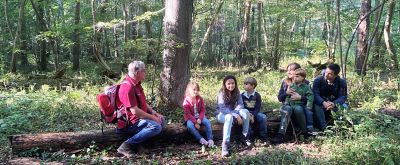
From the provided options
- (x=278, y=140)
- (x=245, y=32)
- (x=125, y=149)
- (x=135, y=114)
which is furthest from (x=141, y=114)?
(x=245, y=32)

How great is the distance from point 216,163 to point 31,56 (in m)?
25.3

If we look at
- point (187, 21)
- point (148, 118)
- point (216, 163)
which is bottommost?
point (216, 163)

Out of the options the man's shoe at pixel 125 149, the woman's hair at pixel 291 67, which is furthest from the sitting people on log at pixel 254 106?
the man's shoe at pixel 125 149

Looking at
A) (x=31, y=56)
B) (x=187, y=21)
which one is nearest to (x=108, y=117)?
(x=187, y=21)

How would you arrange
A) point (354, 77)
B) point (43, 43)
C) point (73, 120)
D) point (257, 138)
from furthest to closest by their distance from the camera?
point (43, 43)
point (354, 77)
point (73, 120)
point (257, 138)

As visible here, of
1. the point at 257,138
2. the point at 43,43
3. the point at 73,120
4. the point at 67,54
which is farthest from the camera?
the point at 67,54

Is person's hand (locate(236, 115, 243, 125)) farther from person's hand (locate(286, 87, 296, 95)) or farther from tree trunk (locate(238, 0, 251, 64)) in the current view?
tree trunk (locate(238, 0, 251, 64))

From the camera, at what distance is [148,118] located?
5895 millimetres

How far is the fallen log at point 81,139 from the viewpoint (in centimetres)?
566

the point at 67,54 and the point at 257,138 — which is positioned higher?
the point at 67,54

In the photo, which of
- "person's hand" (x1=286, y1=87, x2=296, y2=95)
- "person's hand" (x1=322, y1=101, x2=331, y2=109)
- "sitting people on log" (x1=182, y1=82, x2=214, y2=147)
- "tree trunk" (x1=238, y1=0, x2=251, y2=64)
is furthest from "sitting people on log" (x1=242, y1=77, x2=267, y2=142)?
"tree trunk" (x1=238, y1=0, x2=251, y2=64)

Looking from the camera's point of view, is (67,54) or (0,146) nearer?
(0,146)

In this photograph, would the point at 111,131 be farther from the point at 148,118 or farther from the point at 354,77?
the point at 354,77

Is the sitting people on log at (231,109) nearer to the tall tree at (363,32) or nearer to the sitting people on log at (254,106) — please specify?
the sitting people on log at (254,106)
